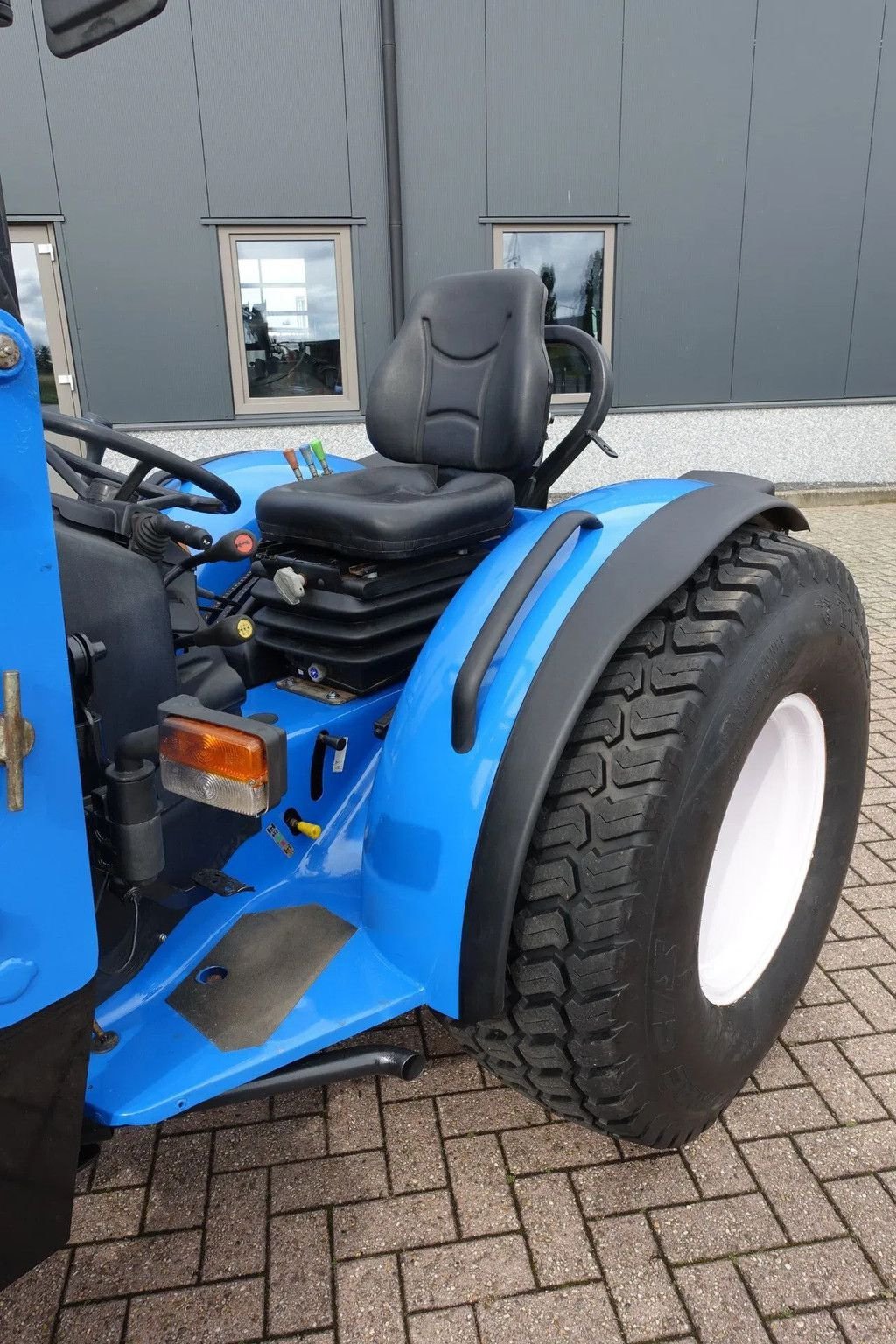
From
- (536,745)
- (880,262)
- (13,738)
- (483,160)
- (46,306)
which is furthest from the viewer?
(880,262)

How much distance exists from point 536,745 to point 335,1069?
566 mm

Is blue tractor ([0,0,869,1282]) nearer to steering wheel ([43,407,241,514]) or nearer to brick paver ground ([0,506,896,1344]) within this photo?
steering wheel ([43,407,241,514])

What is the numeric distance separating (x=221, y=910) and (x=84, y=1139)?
42cm

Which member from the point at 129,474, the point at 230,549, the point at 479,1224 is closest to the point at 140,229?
the point at 129,474

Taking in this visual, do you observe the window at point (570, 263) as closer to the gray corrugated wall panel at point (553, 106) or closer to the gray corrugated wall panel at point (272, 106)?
the gray corrugated wall panel at point (553, 106)

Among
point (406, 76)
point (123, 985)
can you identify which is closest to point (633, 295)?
point (406, 76)

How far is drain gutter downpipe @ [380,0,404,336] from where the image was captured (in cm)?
610

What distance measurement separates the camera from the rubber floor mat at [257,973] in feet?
4.43

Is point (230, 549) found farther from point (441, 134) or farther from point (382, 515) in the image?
point (441, 134)

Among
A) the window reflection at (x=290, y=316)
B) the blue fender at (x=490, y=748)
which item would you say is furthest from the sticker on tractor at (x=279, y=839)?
the window reflection at (x=290, y=316)

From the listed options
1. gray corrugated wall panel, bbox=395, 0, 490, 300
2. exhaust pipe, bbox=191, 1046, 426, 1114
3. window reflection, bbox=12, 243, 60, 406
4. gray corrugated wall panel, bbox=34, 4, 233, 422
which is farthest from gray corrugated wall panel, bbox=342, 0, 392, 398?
exhaust pipe, bbox=191, 1046, 426, 1114

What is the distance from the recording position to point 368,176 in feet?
21.0

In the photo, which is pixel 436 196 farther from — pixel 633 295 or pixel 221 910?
pixel 221 910

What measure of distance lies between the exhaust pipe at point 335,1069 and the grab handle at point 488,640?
0.47 m
